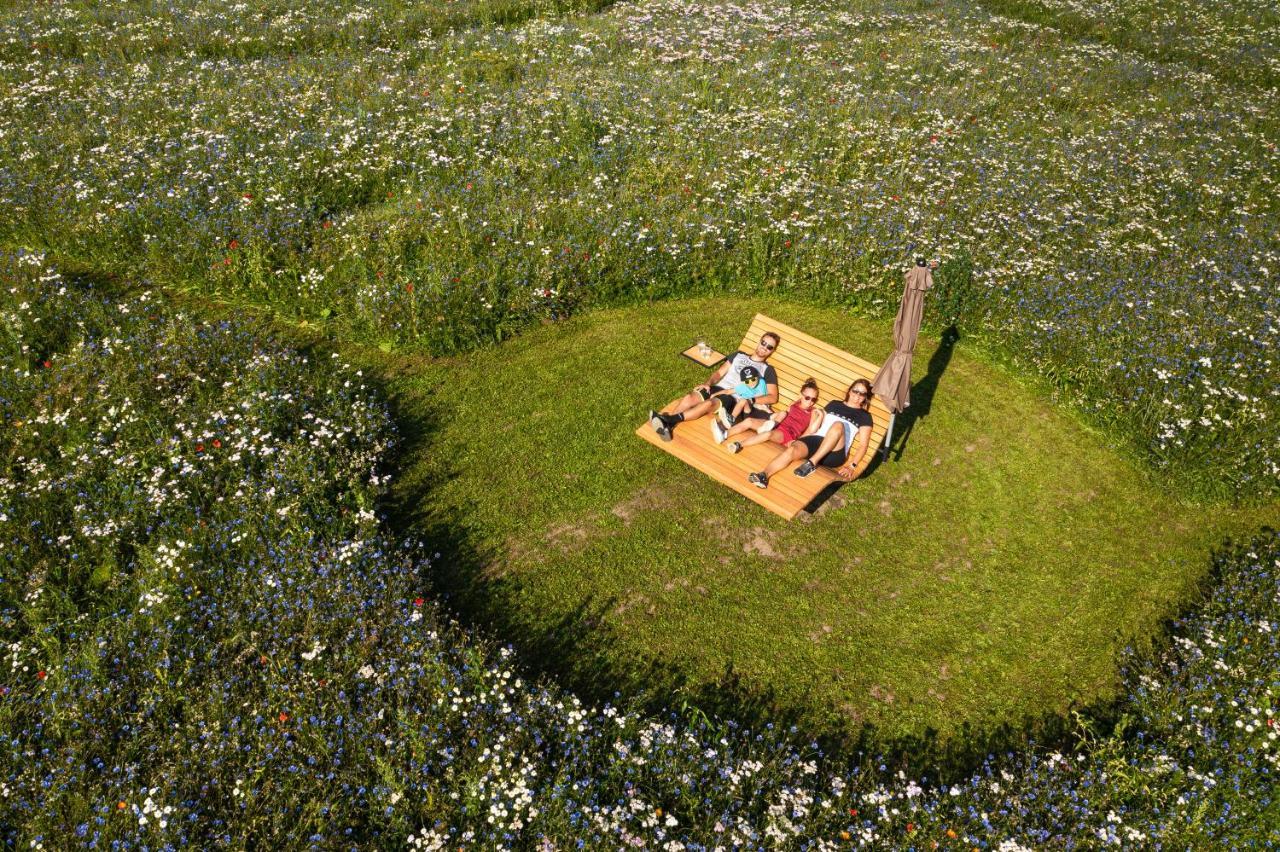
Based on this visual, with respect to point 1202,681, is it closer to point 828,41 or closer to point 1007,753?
point 1007,753

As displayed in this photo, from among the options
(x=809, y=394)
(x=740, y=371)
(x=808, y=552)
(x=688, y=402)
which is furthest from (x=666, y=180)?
(x=808, y=552)

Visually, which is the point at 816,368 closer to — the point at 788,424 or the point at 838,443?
the point at 788,424

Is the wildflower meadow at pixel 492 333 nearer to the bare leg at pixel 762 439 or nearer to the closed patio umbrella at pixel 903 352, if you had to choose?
the closed patio umbrella at pixel 903 352

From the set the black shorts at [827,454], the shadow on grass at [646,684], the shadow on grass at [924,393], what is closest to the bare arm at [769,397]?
the black shorts at [827,454]

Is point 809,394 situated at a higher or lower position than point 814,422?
higher

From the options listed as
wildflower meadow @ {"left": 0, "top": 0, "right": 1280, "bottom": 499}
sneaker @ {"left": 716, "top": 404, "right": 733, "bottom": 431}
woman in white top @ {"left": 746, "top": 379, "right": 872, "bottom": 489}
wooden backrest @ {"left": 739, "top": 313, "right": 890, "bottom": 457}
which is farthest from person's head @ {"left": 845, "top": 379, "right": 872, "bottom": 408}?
wildflower meadow @ {"left": 0, "top": 0, "right": 1280, "bottom": 499}

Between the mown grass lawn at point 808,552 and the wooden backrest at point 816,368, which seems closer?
the mown grass lawn at point 808,552

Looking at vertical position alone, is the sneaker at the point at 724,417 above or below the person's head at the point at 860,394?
below
